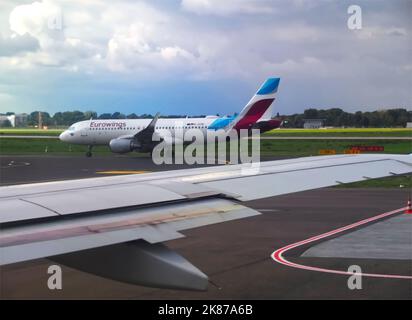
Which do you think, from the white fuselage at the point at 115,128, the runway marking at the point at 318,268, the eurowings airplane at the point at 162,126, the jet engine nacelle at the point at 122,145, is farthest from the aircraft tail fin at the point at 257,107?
the runway marking at the point at 318,268

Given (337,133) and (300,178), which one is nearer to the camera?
(300,178)

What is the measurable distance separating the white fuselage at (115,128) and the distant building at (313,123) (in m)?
64.1

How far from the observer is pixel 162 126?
153ft

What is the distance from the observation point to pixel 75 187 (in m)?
4.98

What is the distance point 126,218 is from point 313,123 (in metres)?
108

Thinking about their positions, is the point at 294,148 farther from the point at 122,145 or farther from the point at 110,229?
the point at 110,229

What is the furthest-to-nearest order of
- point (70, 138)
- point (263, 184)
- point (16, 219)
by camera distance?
point (70, 138) → point (263, 184) → point (16, 219)

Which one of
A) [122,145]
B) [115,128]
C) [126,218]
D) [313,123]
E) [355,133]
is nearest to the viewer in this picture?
[126,218]

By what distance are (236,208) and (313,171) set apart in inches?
72.2

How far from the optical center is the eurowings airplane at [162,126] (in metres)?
43.0

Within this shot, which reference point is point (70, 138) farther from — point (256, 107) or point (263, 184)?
point (263, 184)

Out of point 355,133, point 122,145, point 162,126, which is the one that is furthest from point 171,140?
point 355,133

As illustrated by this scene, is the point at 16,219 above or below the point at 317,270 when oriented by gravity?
above
